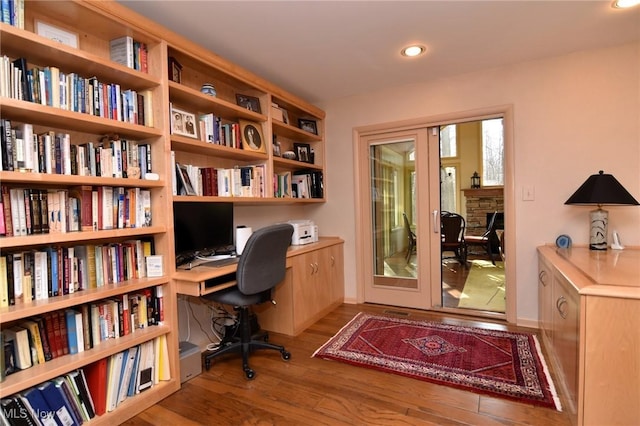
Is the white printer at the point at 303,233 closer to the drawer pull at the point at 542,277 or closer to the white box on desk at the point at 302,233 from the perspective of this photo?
the white box on desk at the point at 302,233

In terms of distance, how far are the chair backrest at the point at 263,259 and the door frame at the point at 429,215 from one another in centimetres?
148

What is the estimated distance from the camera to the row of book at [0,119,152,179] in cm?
141

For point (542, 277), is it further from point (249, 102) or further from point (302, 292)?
point (249, 102)

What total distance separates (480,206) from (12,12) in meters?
7.00

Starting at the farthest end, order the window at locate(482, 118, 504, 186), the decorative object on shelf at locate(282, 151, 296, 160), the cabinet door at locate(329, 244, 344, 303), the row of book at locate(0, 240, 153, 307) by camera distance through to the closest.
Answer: the window at locate(482, 118, 504, 186)
the cabinet door at locate(329, 244, 344, 303)
the decorative object on shelf at locate(282, 151, 296, 160)
the row of book at locate(0, 240, 153, 307)

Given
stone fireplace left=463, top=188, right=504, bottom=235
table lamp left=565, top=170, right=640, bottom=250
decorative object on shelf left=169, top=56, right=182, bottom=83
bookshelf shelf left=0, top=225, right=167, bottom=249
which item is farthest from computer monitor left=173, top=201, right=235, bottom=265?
stone fireplace left=463, top=188, right=504, bottom=235

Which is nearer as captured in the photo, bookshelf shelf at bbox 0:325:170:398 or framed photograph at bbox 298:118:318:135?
bookshelf shelf at bbox 0:325:170:398

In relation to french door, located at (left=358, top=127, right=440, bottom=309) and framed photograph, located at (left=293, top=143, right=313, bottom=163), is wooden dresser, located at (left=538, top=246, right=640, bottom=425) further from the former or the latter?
framed photograph, located at (left=293, top=143, right=313, bottom=163)

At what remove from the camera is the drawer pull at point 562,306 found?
1.75 metres

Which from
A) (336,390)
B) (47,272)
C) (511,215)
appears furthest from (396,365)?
(47,272)

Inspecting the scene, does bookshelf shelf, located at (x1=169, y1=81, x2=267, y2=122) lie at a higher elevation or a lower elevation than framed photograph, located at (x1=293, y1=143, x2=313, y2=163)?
higher

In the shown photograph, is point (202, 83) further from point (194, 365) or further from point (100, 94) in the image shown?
point (194, 365)

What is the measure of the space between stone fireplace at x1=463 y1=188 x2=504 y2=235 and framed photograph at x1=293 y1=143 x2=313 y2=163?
420cm

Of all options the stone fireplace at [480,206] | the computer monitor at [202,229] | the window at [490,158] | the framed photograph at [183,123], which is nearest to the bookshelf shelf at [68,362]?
the computer monitor at [202,229]
